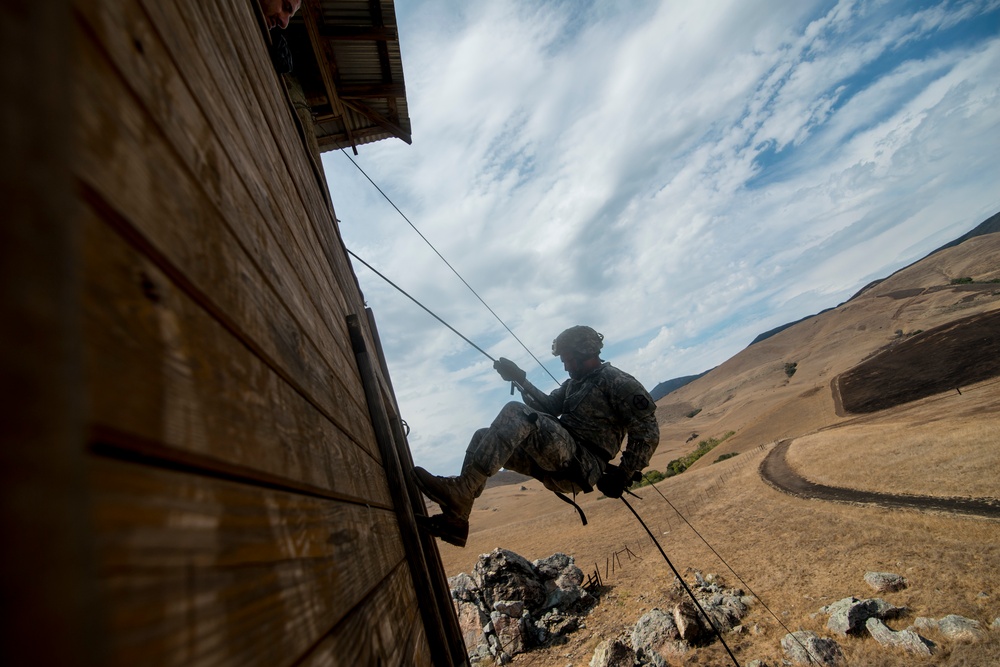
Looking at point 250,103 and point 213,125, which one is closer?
point 213,125

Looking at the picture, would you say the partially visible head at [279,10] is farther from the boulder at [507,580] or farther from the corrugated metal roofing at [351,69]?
the boulder at [507,580]

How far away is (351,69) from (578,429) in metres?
5.09

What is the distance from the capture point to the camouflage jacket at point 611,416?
527cm

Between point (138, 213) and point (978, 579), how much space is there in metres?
13.7

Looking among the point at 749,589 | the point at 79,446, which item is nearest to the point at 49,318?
the point at 79,446

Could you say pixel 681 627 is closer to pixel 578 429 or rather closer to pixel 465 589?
pixel 465 589

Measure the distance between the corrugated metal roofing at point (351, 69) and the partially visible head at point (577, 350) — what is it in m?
3.82

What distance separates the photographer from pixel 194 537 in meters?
0.61

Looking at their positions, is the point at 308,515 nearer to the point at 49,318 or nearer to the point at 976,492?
the point at 49,318

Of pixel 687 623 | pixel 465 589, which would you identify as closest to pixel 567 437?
pixel 687 623

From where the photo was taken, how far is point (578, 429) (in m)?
5.27

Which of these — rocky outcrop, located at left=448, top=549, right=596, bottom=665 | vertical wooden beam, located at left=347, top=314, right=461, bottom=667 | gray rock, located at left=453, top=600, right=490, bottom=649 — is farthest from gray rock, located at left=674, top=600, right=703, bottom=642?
vertical wooden beam, located at left=347, top=314, right=461, bottom=667

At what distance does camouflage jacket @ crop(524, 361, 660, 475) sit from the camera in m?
5.27

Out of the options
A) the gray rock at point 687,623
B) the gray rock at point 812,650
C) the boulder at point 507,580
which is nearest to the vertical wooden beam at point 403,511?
the gray rock at point 812,650
